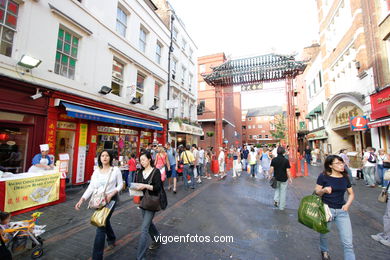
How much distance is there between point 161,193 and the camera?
293 centimetres

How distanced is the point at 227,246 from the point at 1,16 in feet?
30.5

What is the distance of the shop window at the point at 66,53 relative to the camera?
6.98 meters

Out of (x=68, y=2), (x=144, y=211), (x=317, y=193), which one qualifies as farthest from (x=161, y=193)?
(x=68, y=2)

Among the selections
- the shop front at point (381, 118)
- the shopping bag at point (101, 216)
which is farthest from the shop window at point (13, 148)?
the shop front at point (381, 118)

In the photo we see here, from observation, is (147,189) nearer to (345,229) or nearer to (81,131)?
(345,229)

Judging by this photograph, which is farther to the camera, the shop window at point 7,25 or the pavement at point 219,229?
the shop window at point 7,25

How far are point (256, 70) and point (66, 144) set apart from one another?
11668 mm

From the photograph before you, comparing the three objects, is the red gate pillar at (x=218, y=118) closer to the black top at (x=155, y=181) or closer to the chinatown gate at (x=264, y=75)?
the chinatown gate at (x=264, y=75)

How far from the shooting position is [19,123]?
5762 mm

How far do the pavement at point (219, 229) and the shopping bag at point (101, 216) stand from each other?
0.86 meters

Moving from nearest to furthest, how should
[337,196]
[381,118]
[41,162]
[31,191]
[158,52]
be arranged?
[337,196]
[31,191]
[41,162]
[381,118]
[158,52]

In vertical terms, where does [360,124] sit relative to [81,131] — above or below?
→ above

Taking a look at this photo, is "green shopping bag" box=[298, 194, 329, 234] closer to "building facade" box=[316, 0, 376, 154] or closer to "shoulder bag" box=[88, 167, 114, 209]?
"shoulder bag" box=[88, 167, 114, 209]

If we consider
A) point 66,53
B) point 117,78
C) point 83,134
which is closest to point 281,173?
point 83,134
